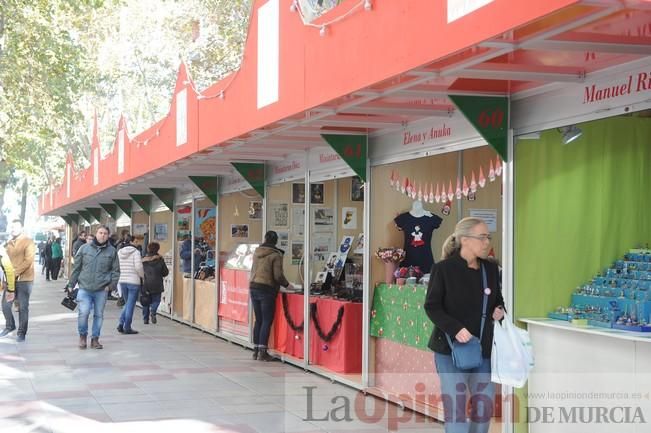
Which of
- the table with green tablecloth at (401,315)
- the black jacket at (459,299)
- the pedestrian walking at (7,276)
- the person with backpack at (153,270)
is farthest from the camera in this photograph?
the person with backpack at (153,270)

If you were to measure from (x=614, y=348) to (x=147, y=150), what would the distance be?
9.53m

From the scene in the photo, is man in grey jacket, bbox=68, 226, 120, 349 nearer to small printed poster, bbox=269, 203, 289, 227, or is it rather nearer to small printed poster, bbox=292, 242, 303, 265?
small printed poster, bbox=269, 203, 289, 227

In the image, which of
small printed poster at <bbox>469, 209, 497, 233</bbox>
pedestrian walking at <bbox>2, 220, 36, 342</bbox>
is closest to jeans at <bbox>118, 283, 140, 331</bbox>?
pedestrian walking at <bbox>2, 220, 36, 342</bbox>

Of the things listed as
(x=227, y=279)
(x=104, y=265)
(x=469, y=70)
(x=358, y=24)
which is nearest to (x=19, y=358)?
(x=104, y=265)

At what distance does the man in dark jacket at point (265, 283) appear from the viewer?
35.0 ft

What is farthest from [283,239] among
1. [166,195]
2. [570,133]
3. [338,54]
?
[166,195]

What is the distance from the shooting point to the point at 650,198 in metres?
6.52

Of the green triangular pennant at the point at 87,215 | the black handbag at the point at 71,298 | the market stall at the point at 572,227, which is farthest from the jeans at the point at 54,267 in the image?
the market stall at the point at 572,227

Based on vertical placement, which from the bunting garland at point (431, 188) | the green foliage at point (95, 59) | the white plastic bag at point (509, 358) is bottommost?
the white plastic bag at point (509, 358)

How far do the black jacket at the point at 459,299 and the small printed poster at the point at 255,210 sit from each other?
872 cm

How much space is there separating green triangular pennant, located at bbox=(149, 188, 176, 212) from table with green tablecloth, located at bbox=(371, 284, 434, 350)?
9.29m

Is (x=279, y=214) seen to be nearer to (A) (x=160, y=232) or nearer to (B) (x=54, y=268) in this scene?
(A) (x=160, y=232)

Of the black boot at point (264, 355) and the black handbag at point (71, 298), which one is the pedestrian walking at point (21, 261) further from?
the black boot at point (264, 355)

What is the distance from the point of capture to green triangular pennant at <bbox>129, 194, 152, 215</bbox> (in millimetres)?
20016
